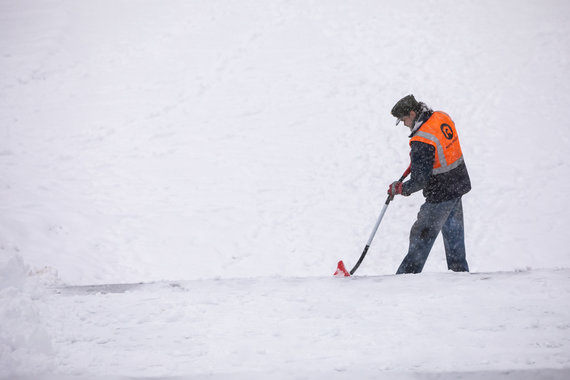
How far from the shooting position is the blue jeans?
161 inches

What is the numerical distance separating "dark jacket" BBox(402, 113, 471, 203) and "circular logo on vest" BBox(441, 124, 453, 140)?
0.17 m

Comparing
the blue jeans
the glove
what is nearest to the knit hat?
the glove

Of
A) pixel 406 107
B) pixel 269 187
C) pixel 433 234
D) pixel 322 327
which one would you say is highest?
pixel 406 107

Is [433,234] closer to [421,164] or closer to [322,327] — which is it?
[421,164]

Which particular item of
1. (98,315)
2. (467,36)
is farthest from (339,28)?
(98,315)

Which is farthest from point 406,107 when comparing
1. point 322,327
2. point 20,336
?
point 20,336

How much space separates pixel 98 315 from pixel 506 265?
200 inches

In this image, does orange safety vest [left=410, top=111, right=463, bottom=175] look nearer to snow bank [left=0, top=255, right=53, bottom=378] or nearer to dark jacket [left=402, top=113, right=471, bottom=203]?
dark jacket [left=402, top=113, right=471, bottom=203]

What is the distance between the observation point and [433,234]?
4098 mm

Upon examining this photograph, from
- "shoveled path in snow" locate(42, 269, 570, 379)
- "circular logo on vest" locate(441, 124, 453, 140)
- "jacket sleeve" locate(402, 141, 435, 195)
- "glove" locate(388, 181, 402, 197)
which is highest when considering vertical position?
"circular logo on vest" locate(441, 124, 453, 140)

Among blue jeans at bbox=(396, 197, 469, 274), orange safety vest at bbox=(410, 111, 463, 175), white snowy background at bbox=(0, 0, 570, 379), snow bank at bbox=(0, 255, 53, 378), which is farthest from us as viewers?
blue jeans at bbox=(396, 197, 469, 274)

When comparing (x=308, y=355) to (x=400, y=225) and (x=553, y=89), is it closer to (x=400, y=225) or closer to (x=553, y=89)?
(x=400, y=225)

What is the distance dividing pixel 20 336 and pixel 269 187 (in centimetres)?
557

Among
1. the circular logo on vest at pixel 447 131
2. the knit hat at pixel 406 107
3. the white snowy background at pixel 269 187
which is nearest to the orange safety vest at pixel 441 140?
the circular logo on vest at pixel 447 131
